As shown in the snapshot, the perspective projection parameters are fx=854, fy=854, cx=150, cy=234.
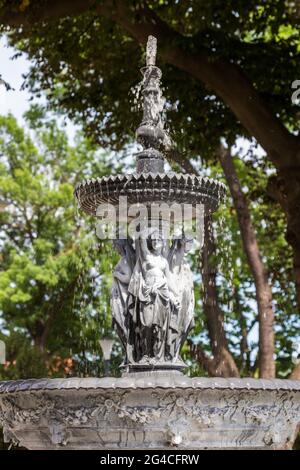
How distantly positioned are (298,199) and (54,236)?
1625 cm

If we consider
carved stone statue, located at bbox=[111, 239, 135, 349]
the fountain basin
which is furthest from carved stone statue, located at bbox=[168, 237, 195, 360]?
the fountain basin

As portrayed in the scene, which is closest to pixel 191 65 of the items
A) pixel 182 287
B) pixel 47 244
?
pixel 182 287

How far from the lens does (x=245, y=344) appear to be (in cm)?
2581

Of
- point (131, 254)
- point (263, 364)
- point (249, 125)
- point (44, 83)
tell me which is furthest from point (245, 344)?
point (131, 254)

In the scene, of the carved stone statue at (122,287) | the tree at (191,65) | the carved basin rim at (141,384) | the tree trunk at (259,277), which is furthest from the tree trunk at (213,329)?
the carved basin rim at (141,384)

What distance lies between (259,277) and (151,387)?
1339cm

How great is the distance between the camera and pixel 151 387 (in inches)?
279

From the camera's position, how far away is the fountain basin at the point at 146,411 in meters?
7.21

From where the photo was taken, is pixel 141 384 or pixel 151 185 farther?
pixel 151 185

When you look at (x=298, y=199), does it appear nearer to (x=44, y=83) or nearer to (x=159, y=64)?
(x=159, y=64)

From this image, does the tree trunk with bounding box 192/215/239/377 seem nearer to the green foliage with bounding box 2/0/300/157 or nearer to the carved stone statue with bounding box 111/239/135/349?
the green foliage with bounding box 2/0/300/157

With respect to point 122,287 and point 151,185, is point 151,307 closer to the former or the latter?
point 122,287

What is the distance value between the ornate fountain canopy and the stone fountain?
0.5 inches

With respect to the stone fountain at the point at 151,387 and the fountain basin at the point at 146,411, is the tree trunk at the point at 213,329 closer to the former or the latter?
the stone fountain at the point at 151,387
